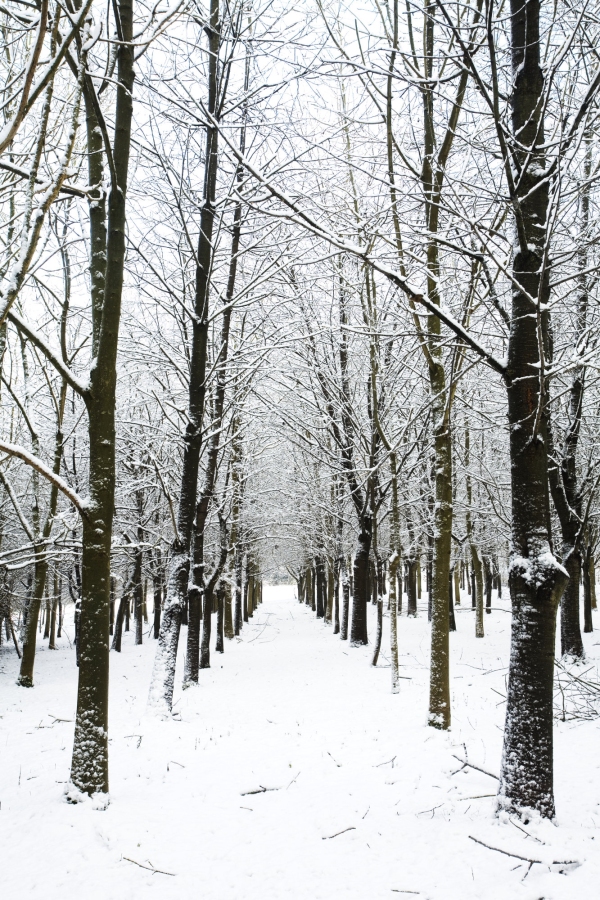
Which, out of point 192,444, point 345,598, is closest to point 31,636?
point 192,444

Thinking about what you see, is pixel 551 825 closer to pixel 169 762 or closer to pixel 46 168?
pixel 169 762

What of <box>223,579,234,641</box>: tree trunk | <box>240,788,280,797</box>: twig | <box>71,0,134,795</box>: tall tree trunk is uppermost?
<box>71,0,134,795</box>: tall tree trunk

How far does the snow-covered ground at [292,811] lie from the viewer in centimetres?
326

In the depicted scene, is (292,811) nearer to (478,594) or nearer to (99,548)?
(99,548)

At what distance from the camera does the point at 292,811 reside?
4.40 m

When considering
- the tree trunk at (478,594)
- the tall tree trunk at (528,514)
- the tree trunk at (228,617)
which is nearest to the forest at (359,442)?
the tall tree trunk at (528,514)

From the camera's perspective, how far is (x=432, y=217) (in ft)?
22.9

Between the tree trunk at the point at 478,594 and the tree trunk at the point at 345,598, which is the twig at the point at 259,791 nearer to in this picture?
the tree trunk at the point at 345,598

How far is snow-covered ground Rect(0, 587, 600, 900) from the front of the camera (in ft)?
10.7

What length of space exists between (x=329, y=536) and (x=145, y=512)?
681 centimetres

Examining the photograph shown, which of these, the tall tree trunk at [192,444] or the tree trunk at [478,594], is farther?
the tree trunk at [478,594]

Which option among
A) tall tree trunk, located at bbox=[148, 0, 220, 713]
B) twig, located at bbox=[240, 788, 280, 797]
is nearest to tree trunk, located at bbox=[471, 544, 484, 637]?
tall tree trunk, located at bbox=[148, 0, 220, 713]

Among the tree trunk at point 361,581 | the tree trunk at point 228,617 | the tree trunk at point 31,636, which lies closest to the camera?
the tree trunk at point 31,636

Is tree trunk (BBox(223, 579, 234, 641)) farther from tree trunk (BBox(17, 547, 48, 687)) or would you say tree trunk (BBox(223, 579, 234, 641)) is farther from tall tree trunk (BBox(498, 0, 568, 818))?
tall tree trunk (BBox(498, 0, 568, 818))
